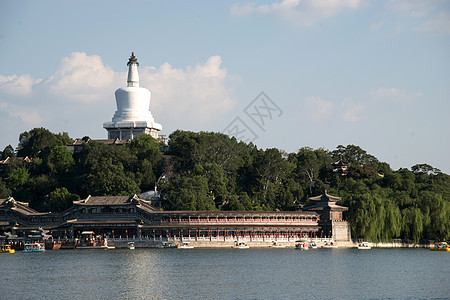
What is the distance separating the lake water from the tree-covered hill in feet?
36.5

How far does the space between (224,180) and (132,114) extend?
29790 millimetres

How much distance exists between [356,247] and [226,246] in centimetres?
1583

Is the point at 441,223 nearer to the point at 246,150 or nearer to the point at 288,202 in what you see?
the point at 288,202


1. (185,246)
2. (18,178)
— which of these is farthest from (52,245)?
(18,178)

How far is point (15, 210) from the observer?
9925 cm

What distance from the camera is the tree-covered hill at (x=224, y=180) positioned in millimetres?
92625

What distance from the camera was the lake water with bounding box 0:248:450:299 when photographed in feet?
161

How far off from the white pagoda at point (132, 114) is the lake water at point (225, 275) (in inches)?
1788

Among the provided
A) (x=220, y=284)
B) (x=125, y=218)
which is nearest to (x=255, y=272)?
(x=220, y=284)

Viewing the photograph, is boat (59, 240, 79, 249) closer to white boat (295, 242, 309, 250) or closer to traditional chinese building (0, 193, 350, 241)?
traditional chinese building (0, 193, 350, 241)

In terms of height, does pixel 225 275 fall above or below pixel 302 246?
below

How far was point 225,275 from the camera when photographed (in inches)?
2298

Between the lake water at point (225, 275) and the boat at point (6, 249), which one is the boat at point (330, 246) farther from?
the boat at point (6, 249)

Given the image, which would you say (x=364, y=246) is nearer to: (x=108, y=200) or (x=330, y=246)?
(x=330, y=246)
